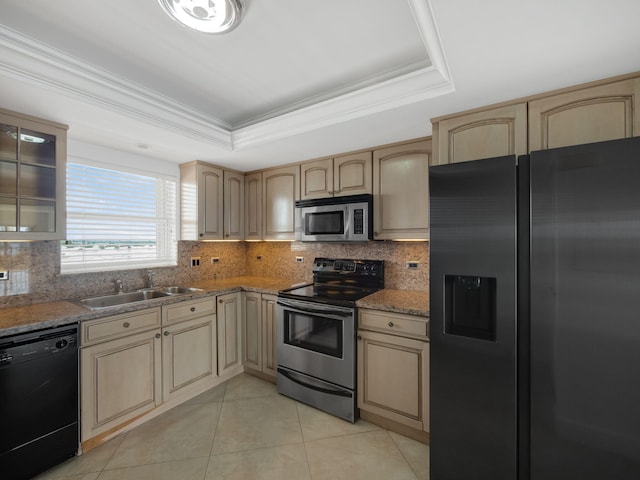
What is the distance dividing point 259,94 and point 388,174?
1.21 meters

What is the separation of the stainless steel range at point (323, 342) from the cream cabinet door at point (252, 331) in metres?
0.34

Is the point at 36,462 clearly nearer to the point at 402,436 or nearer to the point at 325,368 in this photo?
the point at 325,368

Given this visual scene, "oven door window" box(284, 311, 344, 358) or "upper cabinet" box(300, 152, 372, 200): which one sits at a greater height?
"upper cabinet" box(300, 152, 372, 200)

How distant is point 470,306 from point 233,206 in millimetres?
2666

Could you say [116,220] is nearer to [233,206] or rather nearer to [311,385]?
[233,206]

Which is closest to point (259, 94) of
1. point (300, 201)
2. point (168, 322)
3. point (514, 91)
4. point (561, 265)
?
point (300, 201)

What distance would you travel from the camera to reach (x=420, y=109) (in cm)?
183

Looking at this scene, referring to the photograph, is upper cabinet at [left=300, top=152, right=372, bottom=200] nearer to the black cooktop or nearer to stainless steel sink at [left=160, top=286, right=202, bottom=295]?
the black cooktop

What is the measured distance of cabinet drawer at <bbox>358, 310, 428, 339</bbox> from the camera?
198 cm

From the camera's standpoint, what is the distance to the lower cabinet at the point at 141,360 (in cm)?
193

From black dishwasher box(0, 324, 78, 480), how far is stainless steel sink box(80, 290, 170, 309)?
1.75 ft

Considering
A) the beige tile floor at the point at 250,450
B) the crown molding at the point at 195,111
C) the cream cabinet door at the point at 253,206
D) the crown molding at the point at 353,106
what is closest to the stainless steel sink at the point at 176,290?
the cream cabinet door at the point at 253,206

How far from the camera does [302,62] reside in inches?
68.5

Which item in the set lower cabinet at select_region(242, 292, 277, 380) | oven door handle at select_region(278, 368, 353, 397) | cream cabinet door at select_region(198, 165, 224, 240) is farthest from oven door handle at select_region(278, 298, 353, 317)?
cream cabinet door at select_region(198, 165, 224, 240)
